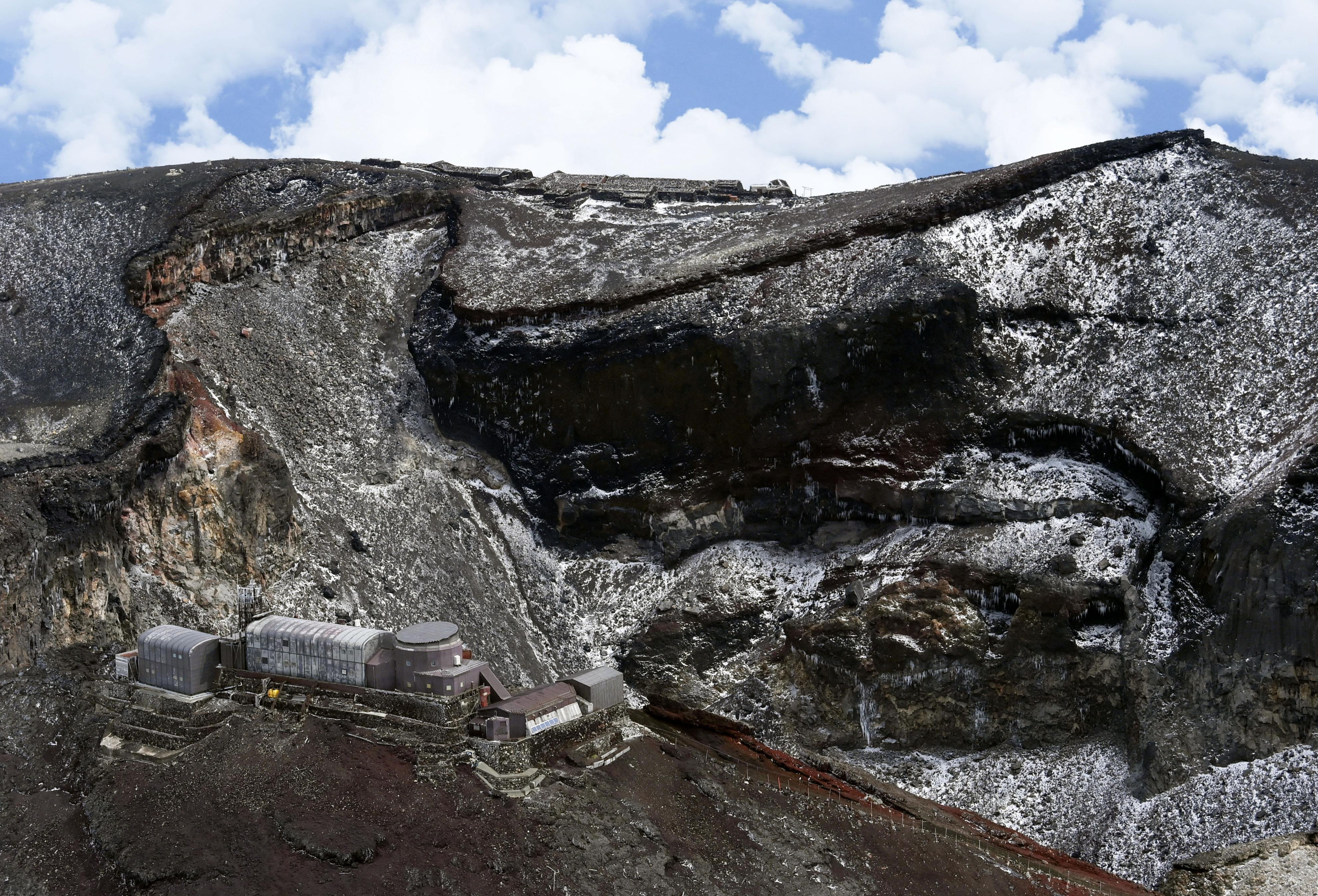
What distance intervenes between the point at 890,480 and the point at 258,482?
67.9 ft

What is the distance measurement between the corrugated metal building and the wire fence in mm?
4741

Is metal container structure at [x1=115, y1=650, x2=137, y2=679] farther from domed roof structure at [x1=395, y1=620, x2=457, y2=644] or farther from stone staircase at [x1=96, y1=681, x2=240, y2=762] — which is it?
domed roof structure at [x1=395, y1=620, x2=457, y2=644]

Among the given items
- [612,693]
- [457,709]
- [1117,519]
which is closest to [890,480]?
[1117,519]

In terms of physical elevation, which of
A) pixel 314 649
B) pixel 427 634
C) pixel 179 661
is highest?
pixel 427 634

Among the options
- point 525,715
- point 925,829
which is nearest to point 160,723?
point 525,715

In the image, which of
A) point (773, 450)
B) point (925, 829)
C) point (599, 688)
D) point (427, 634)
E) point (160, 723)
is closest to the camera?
point (427, 634)

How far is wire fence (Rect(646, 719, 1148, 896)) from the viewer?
2964cm

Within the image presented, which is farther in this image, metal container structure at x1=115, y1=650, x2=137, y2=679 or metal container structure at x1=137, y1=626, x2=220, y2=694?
metal container structure at x1=115, y1=650, x2=137, y2=679

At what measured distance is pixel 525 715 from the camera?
92.0 feet

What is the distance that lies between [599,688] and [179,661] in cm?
1040

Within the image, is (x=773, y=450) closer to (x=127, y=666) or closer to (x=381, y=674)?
(x=381, y=674)

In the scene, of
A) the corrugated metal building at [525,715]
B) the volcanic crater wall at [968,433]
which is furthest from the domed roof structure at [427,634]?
the volcanic crater wall at [968,433]

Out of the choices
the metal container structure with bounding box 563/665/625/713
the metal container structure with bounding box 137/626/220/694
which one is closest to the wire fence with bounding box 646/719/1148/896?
the metal container structure with bounding box 563/665/625/713

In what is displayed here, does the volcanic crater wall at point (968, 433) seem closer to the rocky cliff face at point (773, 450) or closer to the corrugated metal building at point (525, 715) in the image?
the rocky cliff face at point (773, 450)
